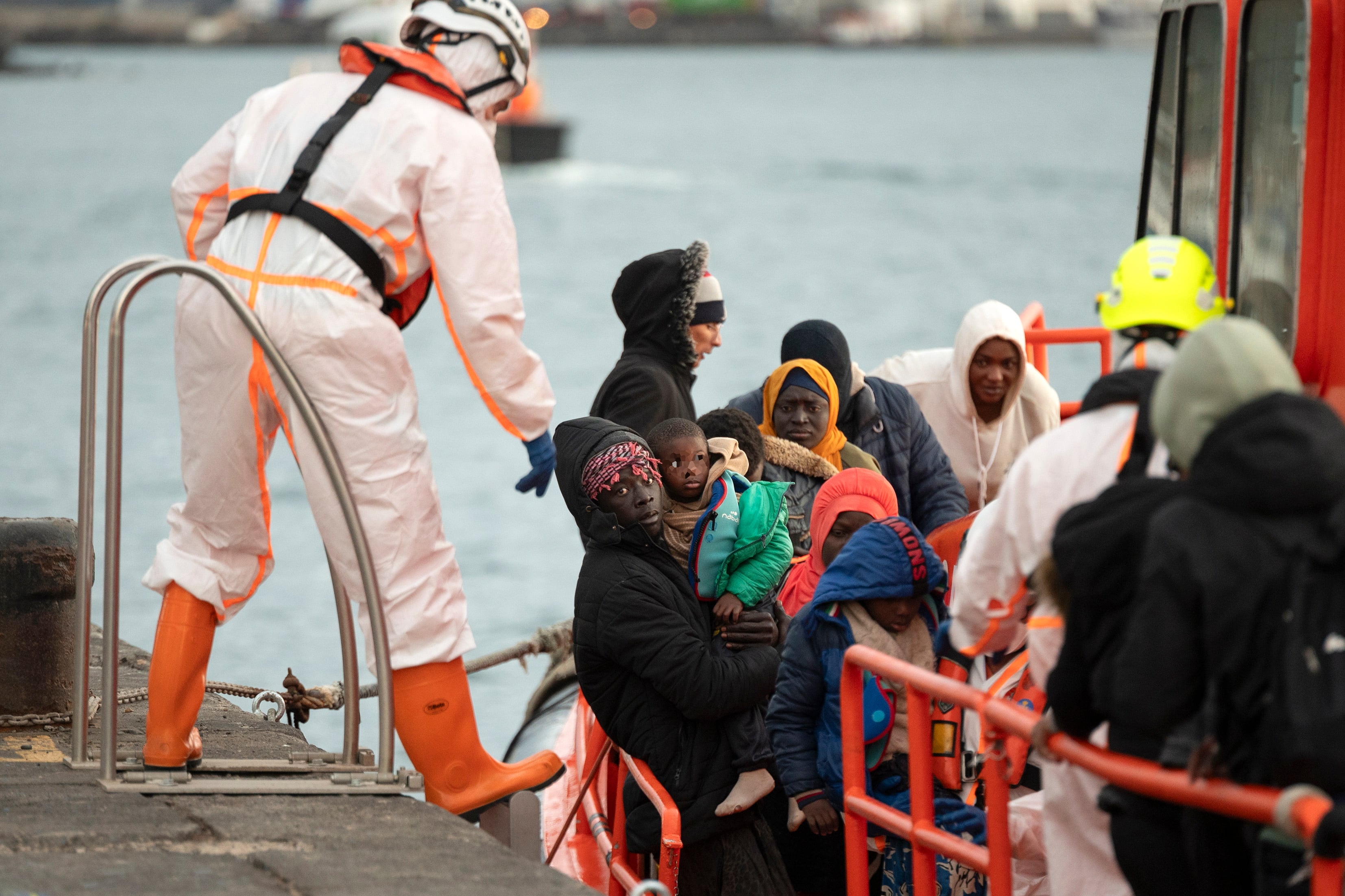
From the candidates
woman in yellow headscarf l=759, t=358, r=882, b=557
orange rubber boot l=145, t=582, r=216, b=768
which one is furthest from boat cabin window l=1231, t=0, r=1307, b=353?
orange rubber boot l=145, t=582, r=216, b=768

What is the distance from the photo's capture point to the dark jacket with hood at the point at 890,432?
5.57 meters

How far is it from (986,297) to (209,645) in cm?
3410

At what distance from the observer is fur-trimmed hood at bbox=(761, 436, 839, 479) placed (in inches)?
206

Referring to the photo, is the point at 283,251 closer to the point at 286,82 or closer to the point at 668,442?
the point at 286,82

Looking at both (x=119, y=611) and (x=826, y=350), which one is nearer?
(x=119, y=611)

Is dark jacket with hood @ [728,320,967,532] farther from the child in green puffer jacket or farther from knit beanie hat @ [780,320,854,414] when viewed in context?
the child in green puffer jacket

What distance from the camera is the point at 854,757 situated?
373 cm

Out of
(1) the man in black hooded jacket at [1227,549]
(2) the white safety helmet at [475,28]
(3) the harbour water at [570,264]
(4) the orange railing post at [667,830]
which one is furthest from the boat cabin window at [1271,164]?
(3) the harbour water at [570,264]

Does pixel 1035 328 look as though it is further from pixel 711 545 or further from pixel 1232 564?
pixel 1232 564

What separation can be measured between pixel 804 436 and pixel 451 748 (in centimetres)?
153

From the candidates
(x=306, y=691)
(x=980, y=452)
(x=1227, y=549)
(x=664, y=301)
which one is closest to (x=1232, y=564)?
(x=1227, y=549)

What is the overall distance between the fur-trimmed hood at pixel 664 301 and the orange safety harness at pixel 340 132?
0.88m

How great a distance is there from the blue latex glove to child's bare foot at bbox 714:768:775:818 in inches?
37.3

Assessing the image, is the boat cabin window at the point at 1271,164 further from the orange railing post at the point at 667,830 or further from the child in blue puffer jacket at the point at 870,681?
the orange railing post at the point at 667,830
